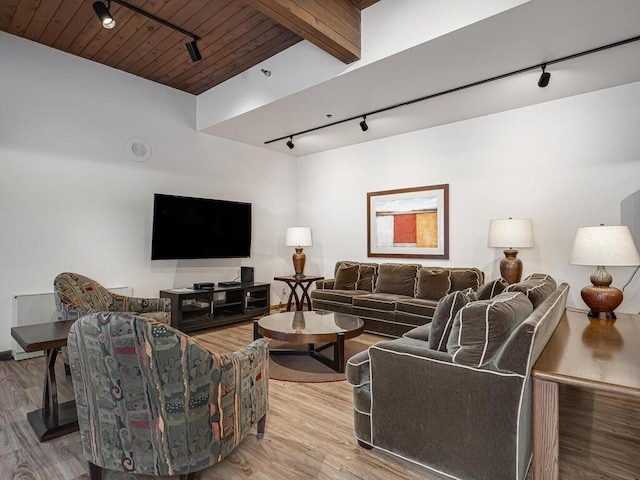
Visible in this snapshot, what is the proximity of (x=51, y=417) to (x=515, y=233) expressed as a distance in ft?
14.0

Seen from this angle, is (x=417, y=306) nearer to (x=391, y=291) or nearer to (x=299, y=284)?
(x=391, y=291)

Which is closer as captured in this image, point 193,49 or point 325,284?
point 193,49

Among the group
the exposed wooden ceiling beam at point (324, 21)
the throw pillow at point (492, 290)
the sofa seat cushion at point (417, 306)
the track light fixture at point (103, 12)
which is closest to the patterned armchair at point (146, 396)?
the throw pillow at point (492, 290)

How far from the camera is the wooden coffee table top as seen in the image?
3.10 metres

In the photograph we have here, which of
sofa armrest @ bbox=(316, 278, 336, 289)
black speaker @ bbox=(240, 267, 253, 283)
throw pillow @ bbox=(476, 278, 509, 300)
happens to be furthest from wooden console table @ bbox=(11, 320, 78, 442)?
sofa armrest @ bbox=(316, 278, 336, 289)

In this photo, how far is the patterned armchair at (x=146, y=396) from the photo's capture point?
1510mm

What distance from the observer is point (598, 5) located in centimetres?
242

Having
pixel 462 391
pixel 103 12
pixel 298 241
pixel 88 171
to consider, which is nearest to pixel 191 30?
pixel 103 12

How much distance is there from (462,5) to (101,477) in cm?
365

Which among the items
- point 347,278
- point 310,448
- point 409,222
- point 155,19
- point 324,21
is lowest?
point 310,448

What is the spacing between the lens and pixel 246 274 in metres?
5.43

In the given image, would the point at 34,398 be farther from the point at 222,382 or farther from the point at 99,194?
the point at 99,194

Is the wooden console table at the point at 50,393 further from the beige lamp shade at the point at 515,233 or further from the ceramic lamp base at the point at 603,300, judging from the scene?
the beige lamp shade at the point at 515,233

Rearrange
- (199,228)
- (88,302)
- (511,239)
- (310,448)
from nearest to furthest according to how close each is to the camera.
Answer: (310,448)
(88,302)
(511,239)
(199,228)
